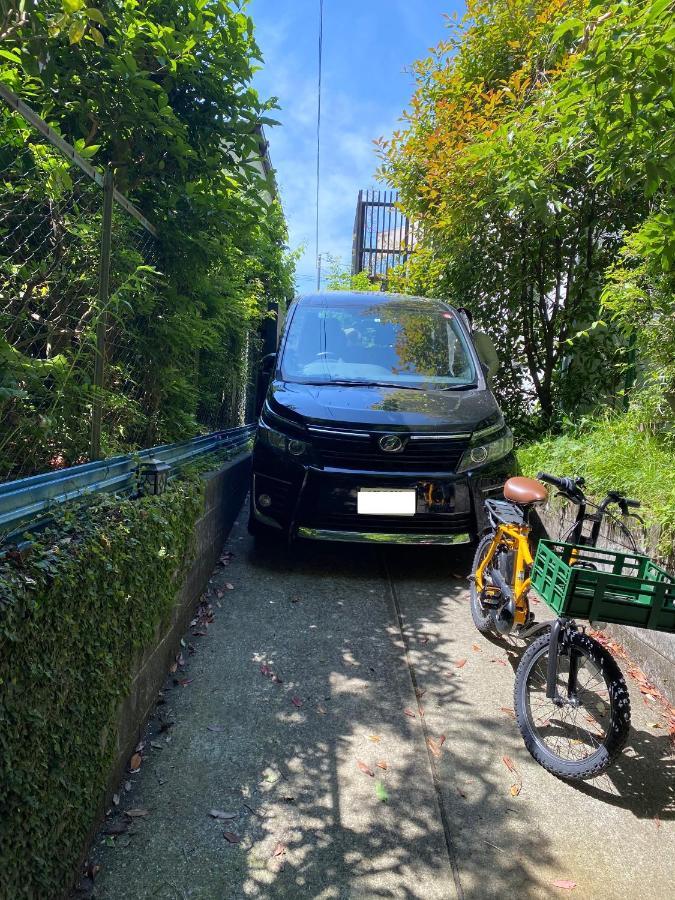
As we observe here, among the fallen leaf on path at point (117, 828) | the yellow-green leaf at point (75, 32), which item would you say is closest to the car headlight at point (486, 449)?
the fallen leaf on path at point (117, 828)

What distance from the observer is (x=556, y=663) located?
2355 millimetres

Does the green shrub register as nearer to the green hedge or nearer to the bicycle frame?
the bicycle frame

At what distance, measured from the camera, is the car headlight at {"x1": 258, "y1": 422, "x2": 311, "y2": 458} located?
12.8ft

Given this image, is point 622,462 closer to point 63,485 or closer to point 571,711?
point 571,711

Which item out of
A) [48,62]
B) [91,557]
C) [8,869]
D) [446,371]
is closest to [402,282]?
[446,371]

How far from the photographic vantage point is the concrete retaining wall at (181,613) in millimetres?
2061

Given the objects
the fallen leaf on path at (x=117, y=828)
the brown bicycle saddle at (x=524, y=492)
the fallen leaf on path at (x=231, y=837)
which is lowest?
the fallen leaf on path at (x=231, y=837)

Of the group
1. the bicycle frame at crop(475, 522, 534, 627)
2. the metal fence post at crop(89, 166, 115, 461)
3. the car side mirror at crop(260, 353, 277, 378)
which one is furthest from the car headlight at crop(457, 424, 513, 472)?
the metal fence post at crop(89, 166, 115, 461)

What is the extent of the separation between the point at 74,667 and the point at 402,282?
24.7 ft

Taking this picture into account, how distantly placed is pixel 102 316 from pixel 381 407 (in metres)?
2.04

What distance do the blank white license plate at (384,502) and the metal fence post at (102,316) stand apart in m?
1.79

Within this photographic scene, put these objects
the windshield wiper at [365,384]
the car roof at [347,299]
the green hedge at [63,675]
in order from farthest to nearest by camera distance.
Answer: the car roof at [347,299] → the windshield wiper at [365,384] → the green hedge at [63,675]

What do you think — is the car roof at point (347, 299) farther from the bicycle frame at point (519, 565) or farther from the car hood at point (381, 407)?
the bicycle frame at point (519, 565)

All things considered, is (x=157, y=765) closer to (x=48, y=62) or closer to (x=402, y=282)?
(x=48, y=62)
